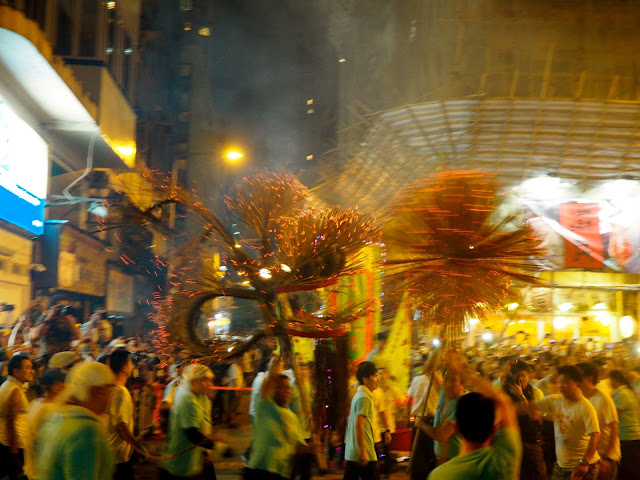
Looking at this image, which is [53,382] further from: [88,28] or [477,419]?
[88,28]

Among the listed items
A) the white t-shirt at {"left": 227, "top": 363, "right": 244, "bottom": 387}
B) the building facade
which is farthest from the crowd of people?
the building facade

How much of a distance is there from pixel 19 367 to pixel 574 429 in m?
4.71

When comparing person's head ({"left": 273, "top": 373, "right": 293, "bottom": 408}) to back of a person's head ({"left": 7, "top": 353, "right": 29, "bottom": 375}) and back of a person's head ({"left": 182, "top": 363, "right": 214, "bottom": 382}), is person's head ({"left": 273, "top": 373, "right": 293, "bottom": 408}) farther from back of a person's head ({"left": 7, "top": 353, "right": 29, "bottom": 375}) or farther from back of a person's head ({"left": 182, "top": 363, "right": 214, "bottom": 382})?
back of a person's head ({"left": 7, "top": 353, "right": 29, "bottom": 375})

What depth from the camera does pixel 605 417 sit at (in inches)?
222

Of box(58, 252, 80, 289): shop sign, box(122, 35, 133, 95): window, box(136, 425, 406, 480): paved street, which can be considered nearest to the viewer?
box(136, 425, 406, 480): paved street

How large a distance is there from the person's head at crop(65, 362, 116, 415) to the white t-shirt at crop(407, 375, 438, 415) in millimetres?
4267

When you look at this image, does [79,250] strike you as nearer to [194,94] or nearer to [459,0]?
[459,0]

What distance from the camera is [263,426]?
4902 millimetres

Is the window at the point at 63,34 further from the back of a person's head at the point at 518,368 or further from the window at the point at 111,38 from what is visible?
the back of a person's head at the point at 518,368

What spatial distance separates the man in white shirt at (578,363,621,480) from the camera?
18.5 feet

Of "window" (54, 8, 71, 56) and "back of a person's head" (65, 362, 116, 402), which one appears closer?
"back of a person's head" (65, 362, 116, 402)

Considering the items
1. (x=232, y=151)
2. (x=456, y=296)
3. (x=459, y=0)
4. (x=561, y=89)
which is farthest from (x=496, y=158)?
(x=456, y=296)

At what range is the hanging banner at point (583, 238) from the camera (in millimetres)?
15930

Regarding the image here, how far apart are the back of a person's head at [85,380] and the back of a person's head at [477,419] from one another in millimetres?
1801
